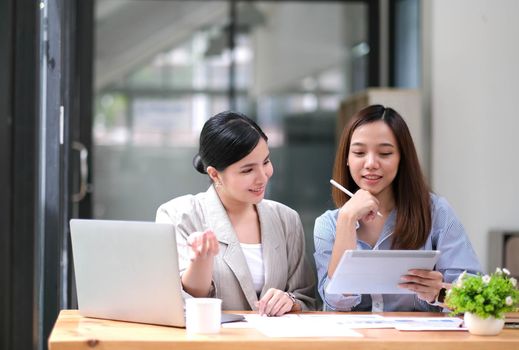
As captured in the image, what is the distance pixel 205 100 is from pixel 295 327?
5.22 meters

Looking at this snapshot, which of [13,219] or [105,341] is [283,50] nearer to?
[13,219]

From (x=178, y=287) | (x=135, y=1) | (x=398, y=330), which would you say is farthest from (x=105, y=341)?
(x=135, y=1)

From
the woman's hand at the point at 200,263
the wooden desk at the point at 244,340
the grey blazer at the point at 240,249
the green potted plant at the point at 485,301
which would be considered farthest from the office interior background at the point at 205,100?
the green potted plant at the point at 485,301

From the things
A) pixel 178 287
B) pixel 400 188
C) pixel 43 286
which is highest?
pixel 400 188

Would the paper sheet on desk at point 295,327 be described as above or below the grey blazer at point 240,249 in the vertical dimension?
below

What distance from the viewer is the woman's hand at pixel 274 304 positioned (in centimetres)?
270

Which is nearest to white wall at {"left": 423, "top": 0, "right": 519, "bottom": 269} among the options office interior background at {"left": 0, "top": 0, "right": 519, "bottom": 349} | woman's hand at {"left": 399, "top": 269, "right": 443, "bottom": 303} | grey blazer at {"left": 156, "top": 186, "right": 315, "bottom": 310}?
office interior background at {"left": 0, "top": 0, "right": 519, "bottom": 349}

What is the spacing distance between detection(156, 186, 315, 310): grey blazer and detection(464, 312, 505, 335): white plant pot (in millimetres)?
664

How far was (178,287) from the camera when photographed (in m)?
2.43

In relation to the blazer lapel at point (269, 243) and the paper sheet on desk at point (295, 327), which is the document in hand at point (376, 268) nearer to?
the paper sheet on desk at point (295, 327)

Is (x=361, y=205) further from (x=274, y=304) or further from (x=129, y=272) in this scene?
(x=129, y=272)

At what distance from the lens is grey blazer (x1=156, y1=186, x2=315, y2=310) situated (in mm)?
2932

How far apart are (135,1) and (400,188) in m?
4.66

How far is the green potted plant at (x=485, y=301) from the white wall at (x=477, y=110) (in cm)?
270
